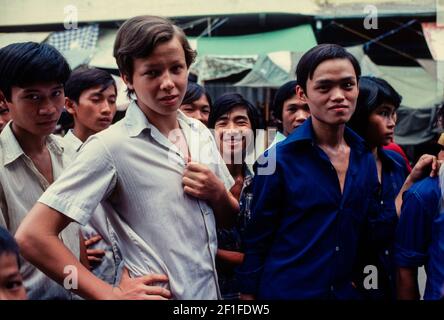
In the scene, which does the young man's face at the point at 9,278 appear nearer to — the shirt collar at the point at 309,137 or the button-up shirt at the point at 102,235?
the button-up shirt at the point at 102,235

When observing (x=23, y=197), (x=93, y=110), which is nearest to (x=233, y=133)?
(x=93, y=110)

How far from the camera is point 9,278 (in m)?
1.42

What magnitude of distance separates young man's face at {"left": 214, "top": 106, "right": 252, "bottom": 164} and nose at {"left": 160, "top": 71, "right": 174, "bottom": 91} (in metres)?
1.09

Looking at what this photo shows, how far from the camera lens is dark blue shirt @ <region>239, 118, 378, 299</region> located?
5.98 feet

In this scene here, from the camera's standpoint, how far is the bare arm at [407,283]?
6.49 ft

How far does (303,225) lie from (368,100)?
2.77 ft

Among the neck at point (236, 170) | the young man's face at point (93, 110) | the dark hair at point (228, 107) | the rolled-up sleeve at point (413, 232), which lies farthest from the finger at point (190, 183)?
the young man's face at point (93, 110)

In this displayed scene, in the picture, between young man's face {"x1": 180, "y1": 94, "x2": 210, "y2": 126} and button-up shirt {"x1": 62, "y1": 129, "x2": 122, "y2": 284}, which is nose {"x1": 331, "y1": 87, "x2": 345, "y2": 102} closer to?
button-up shirt {"x1": 62, "y1": 129, "x2": 122, "y2": 284}

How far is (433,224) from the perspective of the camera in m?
1.90

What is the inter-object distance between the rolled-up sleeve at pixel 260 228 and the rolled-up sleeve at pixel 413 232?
18.6 inches

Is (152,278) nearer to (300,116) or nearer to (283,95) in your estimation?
(300,116)

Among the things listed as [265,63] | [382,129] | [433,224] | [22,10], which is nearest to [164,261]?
[433,224]
